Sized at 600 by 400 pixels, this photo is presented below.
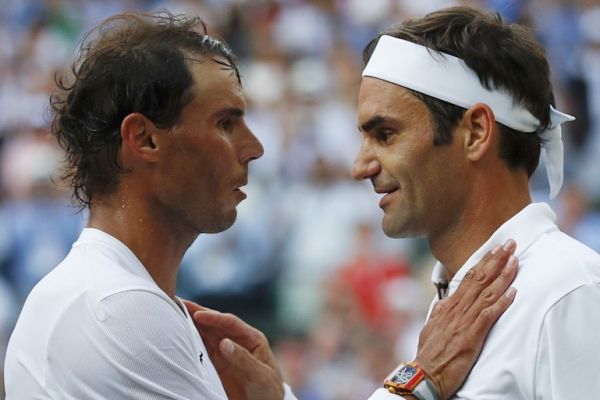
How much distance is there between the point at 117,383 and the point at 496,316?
0.96 m

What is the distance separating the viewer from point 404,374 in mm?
2986

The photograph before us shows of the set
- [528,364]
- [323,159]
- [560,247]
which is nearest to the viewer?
[528,364]

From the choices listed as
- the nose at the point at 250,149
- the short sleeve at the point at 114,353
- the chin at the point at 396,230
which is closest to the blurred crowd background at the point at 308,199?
the nose at the point at 250,149

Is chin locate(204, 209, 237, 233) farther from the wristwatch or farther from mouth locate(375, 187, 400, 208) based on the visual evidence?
the wristwatch

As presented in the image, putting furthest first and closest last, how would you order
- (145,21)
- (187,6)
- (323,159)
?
1. (187,6)
2. (323,159)
3. (145,21)

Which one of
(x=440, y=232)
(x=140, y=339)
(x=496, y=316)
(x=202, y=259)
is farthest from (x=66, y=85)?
(x=202, y=259)

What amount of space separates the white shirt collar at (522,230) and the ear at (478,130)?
20 centimetres

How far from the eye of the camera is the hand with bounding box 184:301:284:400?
347 centimetres

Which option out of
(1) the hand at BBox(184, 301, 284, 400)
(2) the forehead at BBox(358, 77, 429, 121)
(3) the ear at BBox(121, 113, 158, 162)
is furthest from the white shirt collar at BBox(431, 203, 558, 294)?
(3) the ear at BBox(121, 113, 158, 162)

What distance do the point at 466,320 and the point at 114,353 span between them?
892 millimetres

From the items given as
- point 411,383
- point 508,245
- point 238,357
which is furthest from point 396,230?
point 238,357

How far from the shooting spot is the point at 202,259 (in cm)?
852

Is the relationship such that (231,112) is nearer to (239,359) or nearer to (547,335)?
(239,359)

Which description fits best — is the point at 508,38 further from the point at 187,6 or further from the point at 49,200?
the point at 187,6
